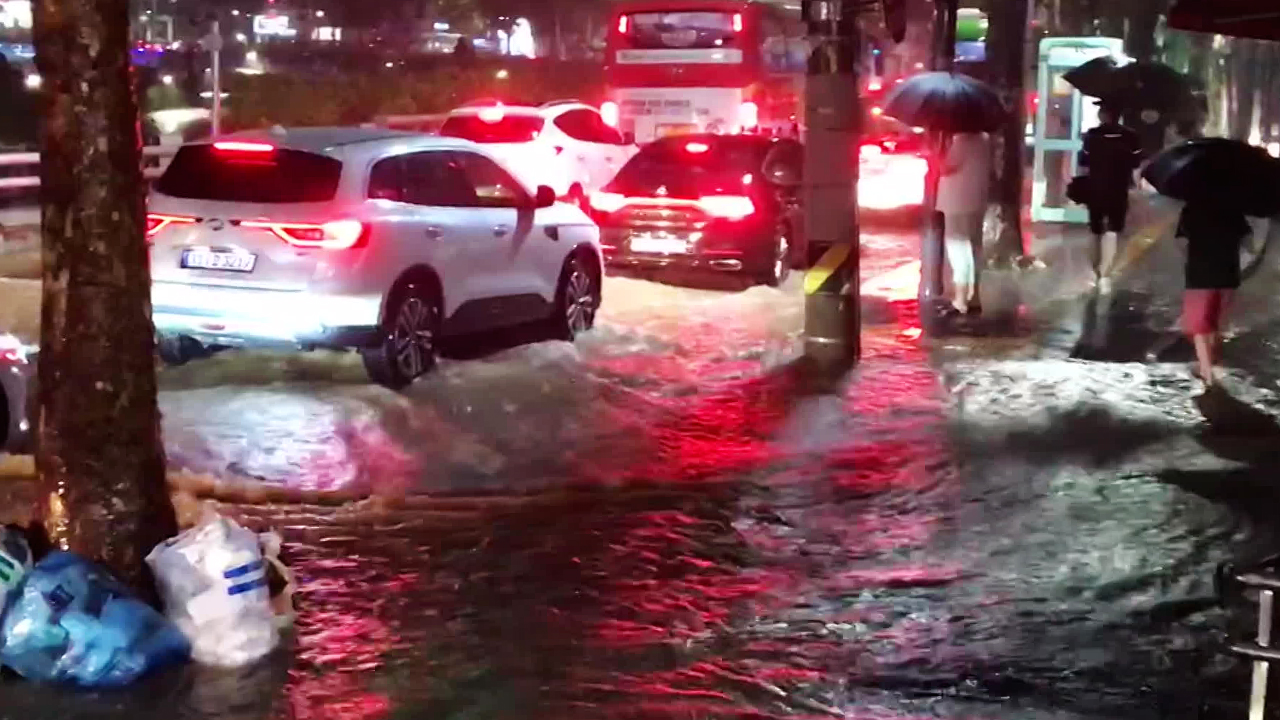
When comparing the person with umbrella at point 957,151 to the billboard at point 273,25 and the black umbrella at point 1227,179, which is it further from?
the billboard at point 273,25

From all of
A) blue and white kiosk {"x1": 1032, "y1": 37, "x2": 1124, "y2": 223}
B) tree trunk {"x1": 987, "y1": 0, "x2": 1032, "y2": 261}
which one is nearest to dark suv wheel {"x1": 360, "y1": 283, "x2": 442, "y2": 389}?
tree trunk {"x1": 987, "y1": 0, "x2": 1032, "y2": 261}

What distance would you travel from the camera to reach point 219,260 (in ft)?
37.0

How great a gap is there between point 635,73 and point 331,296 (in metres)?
15.9

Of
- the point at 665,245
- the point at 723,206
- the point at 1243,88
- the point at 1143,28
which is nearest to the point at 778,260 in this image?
the point at 723,206

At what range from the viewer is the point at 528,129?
21.9m

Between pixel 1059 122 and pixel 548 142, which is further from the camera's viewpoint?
pixel 1059 122

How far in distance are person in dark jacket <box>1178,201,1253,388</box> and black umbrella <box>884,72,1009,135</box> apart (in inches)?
120

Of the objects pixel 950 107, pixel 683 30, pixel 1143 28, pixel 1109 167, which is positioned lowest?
pixel 1109 167

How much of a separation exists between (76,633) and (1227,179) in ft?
28.1

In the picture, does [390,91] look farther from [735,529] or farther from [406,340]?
[735,529]

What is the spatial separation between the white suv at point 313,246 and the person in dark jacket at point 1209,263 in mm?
5302

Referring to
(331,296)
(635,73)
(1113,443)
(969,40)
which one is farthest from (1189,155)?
(969,40)

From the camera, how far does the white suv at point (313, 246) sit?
36.7 feet

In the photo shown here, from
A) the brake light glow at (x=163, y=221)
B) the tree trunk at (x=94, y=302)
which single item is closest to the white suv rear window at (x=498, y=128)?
the brake light glow at (x=163, y=221)
